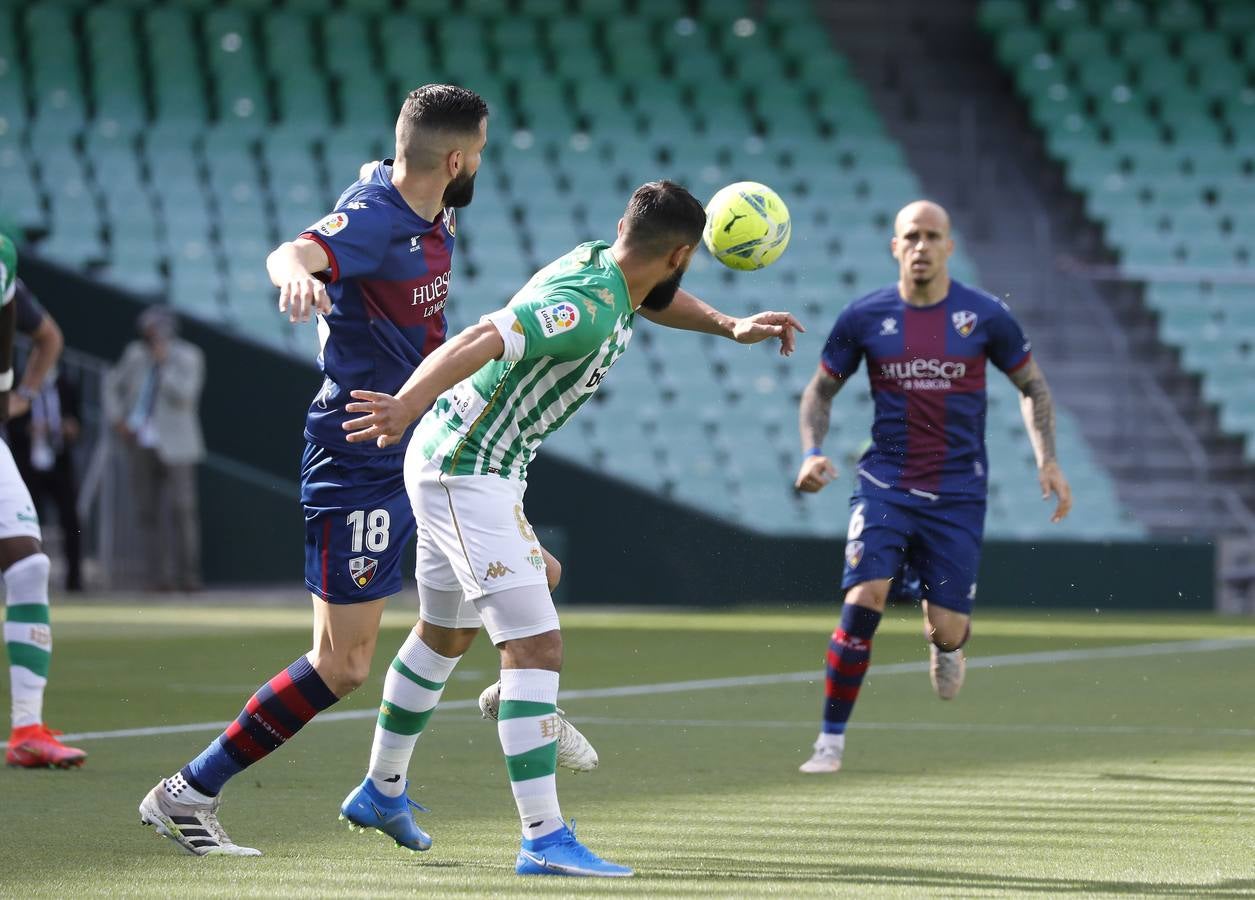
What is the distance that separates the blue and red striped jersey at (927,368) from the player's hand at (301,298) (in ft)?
12.2

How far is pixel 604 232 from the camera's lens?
21016 millimetres

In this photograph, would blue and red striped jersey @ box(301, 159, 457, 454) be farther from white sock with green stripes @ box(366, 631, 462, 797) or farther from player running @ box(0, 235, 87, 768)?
player running @ box(0, 235, 87, 768)

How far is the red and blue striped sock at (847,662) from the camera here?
7938 mm

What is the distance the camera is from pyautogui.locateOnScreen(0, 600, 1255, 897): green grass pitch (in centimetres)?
512

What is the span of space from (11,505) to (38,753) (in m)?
0.95

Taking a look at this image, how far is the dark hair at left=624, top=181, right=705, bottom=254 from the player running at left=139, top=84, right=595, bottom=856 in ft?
1.82

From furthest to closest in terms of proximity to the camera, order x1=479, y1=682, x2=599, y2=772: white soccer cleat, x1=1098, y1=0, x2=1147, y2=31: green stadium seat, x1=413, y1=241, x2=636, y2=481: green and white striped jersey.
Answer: x1=1098, y1=0, x2=1147, y2=31: green stadium seat → x1=479, y1=682, x2=599, y2=772: white soccer cleat → x1=413, y1=241, x2=636, y2=481: green and white striped jersey

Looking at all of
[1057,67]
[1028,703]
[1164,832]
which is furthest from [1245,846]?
[1057,67]

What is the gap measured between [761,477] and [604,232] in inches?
147

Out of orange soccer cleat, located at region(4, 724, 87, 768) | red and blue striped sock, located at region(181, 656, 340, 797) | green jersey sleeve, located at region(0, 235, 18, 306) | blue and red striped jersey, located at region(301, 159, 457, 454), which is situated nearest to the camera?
red and blue striped sock, located at region(181, 656, 340, 797)

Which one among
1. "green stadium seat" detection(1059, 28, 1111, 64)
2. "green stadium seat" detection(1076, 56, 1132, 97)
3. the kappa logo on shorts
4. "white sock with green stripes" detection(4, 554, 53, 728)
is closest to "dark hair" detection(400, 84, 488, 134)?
the kappa logo on shorts

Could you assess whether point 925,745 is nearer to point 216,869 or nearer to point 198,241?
point 216,869

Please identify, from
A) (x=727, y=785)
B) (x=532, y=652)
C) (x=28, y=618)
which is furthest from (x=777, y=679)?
(x=532, y=652)

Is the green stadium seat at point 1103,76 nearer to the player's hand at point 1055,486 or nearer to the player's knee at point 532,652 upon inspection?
the player's hand at point 1055,486
